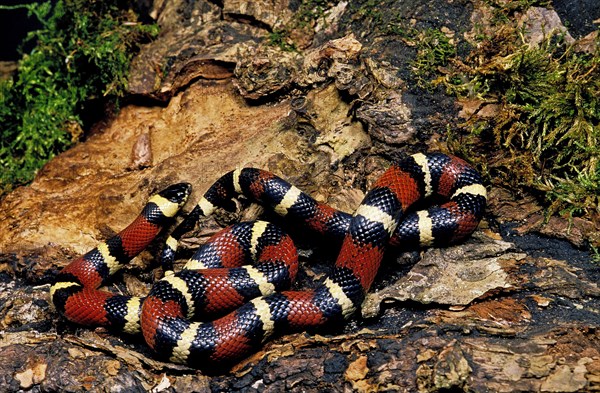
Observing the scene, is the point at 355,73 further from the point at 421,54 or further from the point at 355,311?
the point at 355,311

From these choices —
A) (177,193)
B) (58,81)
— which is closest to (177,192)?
(177,193)

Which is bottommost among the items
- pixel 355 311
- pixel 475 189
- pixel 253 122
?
pixel 355 311

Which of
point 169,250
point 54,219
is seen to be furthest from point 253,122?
point 54,219

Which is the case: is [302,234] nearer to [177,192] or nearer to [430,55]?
[177,192]

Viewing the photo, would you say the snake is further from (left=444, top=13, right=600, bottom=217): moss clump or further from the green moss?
the green moss

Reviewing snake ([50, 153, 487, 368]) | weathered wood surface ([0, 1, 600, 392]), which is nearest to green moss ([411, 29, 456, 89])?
weathered wood surface ([0, 1, 600, 392])

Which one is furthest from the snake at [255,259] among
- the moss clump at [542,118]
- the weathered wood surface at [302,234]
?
the moss clump at [542,118]
